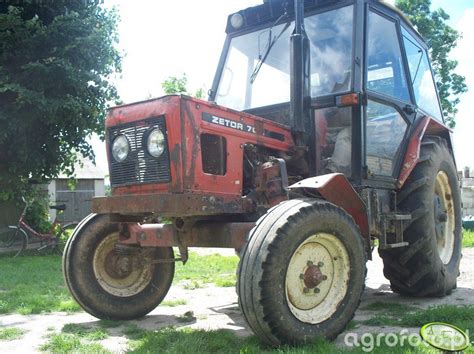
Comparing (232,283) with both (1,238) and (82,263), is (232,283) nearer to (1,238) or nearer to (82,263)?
(82,263)

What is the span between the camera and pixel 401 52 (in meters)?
5.77

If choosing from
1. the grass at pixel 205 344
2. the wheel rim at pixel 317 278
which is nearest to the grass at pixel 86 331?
the grass at pixel 205 344

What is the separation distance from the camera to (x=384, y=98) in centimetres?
540

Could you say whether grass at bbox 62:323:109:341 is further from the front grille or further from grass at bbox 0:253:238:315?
the front grille

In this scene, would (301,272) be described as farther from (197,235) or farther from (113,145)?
(113,145)

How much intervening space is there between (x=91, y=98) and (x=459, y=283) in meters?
8.79

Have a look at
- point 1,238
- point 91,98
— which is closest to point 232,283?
point 91,98

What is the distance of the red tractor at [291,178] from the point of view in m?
3.88

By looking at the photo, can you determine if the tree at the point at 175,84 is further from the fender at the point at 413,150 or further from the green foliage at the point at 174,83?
the fender at the point at 413,150

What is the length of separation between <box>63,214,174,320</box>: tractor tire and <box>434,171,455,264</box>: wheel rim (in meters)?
2.99

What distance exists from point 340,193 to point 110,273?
94.4 inches

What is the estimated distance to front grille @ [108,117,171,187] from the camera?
4.26 meters

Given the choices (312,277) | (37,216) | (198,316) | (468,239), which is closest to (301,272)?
(312,277)

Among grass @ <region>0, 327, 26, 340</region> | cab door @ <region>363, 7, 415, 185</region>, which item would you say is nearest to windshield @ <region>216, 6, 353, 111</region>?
cab door @ <region>363, 7, 415, 185</region>
